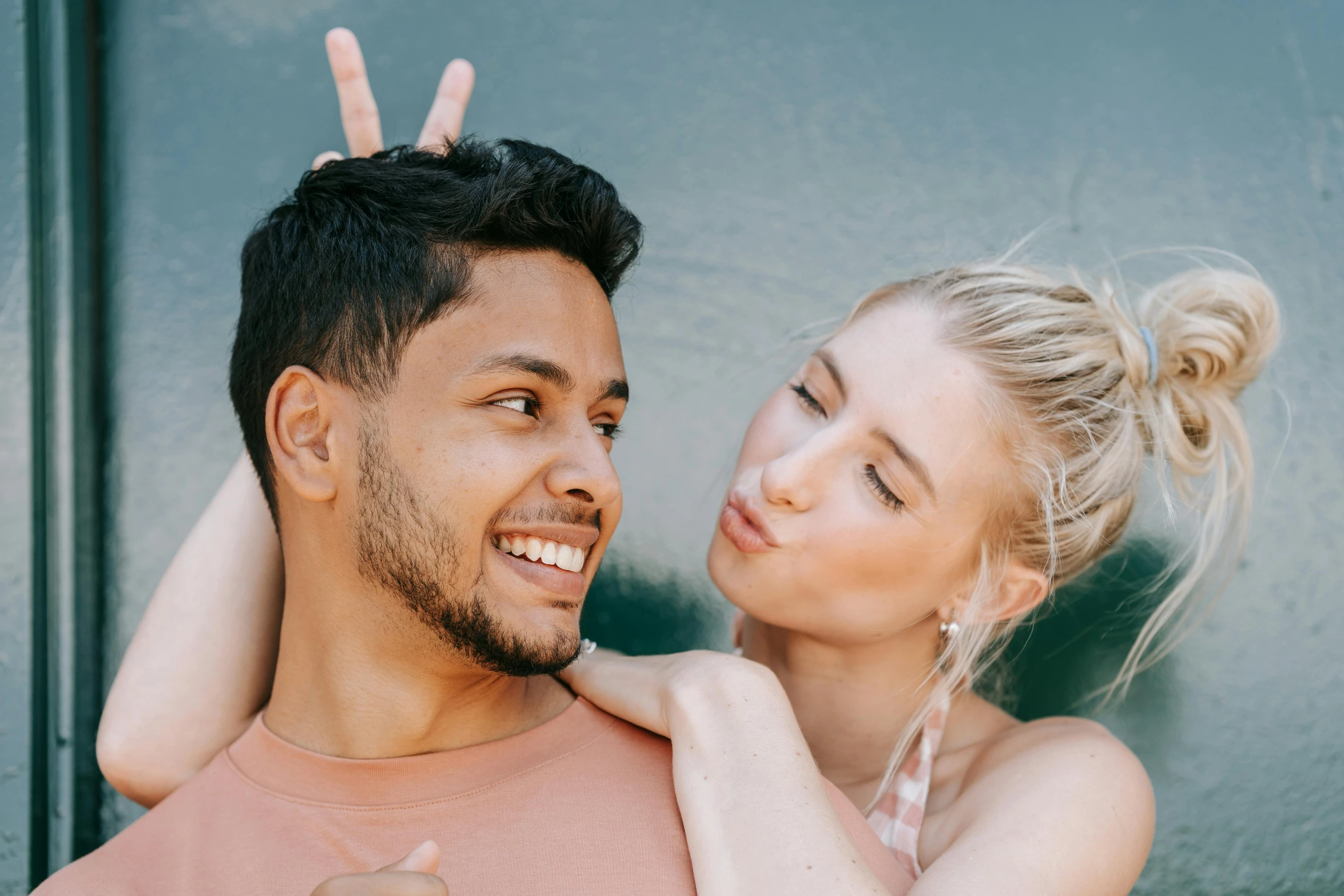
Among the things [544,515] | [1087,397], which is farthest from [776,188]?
[544,515]

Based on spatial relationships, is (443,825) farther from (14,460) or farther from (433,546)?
(14,460)

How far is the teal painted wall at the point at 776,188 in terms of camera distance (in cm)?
198

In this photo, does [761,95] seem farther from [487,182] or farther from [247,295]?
[247,295]

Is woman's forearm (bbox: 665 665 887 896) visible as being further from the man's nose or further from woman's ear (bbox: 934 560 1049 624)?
woman's ear (bbox: 934 560 1049 624)

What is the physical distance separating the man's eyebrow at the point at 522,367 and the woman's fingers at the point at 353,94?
0.72 metres

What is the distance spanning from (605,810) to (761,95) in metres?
1.50

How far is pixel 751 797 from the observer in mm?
1191

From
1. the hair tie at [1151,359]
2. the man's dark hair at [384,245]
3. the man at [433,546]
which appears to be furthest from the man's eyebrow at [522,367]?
the hair tie at [1151,359]

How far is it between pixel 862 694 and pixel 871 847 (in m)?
0.48

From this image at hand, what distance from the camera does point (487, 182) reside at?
1337mm

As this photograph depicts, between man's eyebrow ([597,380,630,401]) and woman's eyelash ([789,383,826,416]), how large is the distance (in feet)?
1.28

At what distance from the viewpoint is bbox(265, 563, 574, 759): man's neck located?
135cm

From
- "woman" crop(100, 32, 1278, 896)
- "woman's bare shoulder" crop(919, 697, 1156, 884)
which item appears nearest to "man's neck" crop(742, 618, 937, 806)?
"woman" crop(100, 32, 1278, 896)

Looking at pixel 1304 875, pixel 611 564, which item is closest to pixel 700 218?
pixel 611 564
